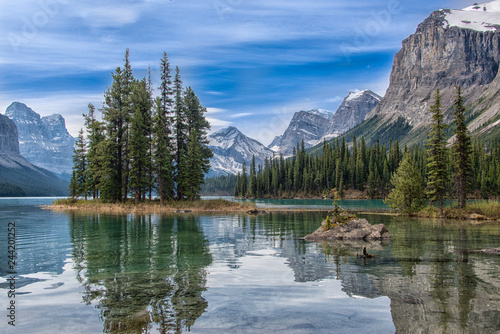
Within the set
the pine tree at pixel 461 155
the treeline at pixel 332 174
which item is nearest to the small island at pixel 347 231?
the pine tree at pixel 461 155

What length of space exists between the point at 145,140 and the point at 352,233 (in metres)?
41.5

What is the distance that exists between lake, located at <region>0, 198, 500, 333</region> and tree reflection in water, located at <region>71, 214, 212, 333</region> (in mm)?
46

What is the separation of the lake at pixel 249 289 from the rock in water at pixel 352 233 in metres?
3.34

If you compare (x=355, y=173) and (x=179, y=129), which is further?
(x=355, y=173)

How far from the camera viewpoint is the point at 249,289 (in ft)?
40.1

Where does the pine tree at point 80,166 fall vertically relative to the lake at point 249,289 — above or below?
above

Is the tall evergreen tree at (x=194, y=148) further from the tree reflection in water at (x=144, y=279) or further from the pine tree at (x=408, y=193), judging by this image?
the tree reflection in water at (x=144, y=279)

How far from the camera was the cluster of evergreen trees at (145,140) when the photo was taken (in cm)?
5931

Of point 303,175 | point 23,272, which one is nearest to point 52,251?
point 23,272

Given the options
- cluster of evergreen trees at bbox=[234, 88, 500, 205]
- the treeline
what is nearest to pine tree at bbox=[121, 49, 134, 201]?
cluster of evergreen trees at bbox=[234, 88, 500, 205]

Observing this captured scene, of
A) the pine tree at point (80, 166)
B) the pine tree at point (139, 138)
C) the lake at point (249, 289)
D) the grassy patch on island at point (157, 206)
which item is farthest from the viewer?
the pine tree at point (80, 166)

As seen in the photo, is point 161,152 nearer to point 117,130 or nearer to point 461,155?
point 117,130

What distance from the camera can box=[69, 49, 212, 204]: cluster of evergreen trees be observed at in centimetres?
5931

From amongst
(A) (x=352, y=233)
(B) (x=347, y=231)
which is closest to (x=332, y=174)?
(B) (x=347, y=231)
